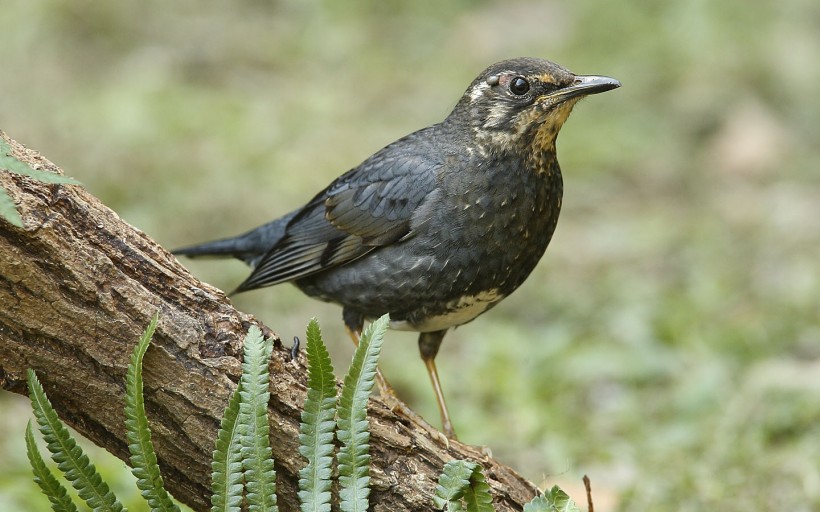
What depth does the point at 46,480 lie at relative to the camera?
2.92 meters

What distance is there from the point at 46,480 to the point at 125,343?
0.47 m

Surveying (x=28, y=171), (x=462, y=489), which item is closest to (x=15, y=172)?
(x=28, y=171)

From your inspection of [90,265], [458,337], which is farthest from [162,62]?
[90,265]

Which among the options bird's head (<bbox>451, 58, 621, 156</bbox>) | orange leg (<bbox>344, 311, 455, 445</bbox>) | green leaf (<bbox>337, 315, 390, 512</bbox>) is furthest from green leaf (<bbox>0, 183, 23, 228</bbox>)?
bird's head (<bbox>451, 58, 621, 156</bbox>)

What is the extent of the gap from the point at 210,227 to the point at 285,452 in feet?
14.6

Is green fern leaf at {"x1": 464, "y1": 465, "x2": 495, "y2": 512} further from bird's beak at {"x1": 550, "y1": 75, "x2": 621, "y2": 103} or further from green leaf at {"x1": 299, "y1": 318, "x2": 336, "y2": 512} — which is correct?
bird's beak at {"x1": 550, "y1": 75, "x2": 621, "y2": 103}

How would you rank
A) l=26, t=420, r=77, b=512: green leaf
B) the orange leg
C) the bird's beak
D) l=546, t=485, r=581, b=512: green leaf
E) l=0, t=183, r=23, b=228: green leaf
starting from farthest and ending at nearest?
the bird's beak
the orange leg
l=546, t=485, r=581, b=512: green leaf
l=26, t=420, r=77, b=512: green leaf
l=0, t=183, r=23, b=228: green leaf

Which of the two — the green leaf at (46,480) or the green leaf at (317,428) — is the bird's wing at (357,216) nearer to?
the green leaf at (317,428)

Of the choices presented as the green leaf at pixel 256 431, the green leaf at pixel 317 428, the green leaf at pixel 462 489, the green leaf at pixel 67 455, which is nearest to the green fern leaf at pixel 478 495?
the green leaf at pixel 462 489

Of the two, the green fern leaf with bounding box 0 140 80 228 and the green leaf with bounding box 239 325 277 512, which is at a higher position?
the green fern leaf with bounding box 0 140 80 228

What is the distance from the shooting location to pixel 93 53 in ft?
34.0

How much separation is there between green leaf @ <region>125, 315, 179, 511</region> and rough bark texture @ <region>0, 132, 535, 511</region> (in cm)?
9

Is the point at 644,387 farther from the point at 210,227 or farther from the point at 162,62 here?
the point at 162,62

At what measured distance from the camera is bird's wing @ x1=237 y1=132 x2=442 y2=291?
14.0 ft
